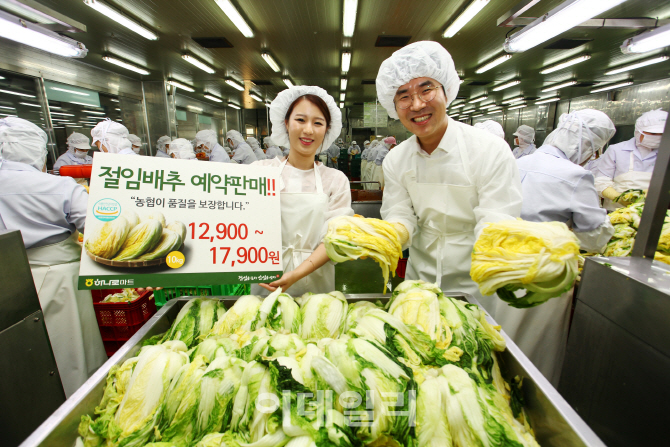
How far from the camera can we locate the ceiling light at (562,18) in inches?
172

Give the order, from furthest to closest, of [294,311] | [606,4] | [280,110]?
[606,4]
[280,110]
[294,311]

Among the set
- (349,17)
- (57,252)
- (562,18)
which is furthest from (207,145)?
(562,18)

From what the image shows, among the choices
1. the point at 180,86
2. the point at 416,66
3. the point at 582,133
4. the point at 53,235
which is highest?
the point at 180,86

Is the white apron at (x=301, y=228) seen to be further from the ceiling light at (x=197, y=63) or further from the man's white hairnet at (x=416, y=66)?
the ceiling light at (x=197, y=63)

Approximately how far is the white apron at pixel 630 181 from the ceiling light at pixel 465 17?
14.9 feet

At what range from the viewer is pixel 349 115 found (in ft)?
86.8

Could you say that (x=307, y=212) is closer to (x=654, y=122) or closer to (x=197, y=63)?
(x=654, y=122)

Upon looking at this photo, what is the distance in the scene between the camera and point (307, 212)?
232 cm

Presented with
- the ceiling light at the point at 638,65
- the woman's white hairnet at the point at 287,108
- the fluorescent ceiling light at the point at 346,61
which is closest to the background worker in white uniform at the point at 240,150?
the fluorescent ceiling light at the point at 346,61

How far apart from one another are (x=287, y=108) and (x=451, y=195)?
4.98 ft

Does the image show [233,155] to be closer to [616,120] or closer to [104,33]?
[104,33]

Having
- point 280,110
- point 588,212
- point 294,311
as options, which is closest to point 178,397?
point 294,311

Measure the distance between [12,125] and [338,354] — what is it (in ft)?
12.4

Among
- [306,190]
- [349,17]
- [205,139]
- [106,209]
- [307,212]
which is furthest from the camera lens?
[205,139]
